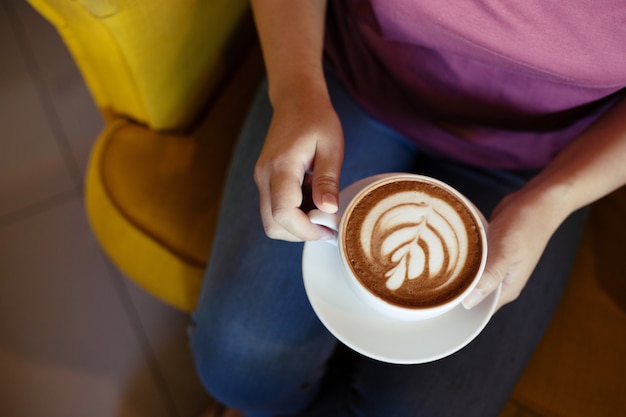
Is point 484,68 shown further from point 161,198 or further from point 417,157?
point 161,198

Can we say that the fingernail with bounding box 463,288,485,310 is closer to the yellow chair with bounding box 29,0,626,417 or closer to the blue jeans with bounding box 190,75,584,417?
the blue jeans with bounding box 190,75,584,417

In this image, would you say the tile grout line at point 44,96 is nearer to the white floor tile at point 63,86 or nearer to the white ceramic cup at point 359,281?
the white floor tile at point 63,86

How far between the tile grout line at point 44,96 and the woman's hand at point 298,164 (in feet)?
2.98

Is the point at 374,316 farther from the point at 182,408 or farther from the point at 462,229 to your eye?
the point at 182,408

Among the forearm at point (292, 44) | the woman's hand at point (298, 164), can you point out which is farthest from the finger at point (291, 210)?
the forearm at point (292, 44)

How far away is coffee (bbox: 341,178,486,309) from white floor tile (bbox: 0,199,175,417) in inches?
31.6

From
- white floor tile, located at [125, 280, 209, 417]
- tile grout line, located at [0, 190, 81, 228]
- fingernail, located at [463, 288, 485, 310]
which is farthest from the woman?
tile grout line, located at [0, 190, 81, 228]

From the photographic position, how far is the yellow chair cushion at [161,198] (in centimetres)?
94

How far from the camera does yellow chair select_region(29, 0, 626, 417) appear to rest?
81 centimetres

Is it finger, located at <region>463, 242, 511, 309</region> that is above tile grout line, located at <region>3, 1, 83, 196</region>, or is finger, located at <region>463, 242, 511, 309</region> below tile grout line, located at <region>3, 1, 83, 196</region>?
above

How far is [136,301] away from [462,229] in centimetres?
92

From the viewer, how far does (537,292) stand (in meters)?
0.79

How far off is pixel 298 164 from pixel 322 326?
0.31m

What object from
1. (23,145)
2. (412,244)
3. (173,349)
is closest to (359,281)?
(412,244)
